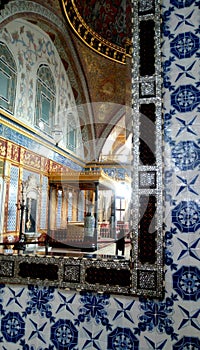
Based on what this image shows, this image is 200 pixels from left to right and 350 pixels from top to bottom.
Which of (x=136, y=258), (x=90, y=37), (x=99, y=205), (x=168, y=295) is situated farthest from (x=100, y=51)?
(x=168, y=295)

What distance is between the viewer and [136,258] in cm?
162

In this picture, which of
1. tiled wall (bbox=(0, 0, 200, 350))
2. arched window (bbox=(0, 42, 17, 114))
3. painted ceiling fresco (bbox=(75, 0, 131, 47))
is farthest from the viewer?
arched window (bbox=(0, 42, 17, 114))

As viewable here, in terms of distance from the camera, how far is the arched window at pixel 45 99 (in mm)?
4230

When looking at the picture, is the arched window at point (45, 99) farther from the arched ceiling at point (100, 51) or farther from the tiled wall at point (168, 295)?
the tiled wall at point (168, 295)

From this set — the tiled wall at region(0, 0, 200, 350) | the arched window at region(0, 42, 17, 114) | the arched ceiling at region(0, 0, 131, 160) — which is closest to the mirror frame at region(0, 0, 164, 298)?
the tiled wall at region(0, 0, 200, 350)

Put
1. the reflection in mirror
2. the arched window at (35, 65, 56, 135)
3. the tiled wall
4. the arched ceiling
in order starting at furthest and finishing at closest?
1. the arched window at (35, 65, 56, 135)
2. the arched ceiling
3. the reflection in mirror
4. the tiled wall

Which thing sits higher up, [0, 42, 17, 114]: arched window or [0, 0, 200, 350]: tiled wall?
[0, 42, 17, 114]: arched window

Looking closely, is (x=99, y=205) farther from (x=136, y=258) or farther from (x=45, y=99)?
(x=45, y=99)

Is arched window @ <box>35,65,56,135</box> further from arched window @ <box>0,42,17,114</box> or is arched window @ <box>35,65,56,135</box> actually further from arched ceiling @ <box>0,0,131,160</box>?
arched ceiling @ <box>0,0,131,160</box>

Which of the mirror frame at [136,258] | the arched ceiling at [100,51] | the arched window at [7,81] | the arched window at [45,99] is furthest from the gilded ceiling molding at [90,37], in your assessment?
the arched window at [7,81]

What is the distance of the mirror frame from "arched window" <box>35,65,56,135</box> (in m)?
2.49

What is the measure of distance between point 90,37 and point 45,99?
2.09 metres

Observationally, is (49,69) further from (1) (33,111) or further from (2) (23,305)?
(2) (23,305)

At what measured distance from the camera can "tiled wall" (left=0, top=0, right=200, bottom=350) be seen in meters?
1.53
